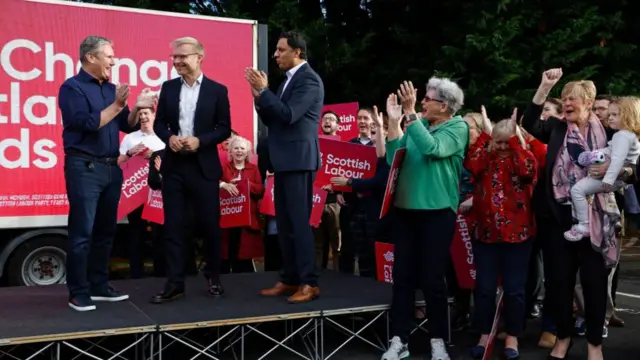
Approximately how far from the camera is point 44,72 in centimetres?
726

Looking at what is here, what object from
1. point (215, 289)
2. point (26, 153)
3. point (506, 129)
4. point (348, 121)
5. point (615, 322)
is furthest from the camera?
point (348, 121)

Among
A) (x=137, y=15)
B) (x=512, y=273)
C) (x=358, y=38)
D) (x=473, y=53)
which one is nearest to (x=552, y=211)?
(x=512, y=273)

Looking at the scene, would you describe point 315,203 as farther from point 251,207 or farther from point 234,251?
point 234,251

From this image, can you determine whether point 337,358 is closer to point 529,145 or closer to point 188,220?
point 188,220

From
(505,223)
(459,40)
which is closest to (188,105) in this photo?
(505,223)

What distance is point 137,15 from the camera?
25.7 ft

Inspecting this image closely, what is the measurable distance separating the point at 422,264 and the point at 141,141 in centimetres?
349

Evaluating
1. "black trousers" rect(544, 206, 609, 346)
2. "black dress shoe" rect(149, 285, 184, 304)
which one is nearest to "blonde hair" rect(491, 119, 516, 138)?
"black trousers" rect(544, 206, 609, 346)

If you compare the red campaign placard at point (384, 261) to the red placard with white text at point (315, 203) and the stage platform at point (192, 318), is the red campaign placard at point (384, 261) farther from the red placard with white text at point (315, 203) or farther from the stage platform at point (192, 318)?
the red placard with white text at point (315, 203)

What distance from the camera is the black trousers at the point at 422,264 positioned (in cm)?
469

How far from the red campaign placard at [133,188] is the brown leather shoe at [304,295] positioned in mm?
2677

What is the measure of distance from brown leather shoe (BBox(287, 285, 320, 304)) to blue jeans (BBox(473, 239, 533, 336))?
1.13 m

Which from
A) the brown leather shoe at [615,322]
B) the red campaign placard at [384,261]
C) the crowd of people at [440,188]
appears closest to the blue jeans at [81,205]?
the crowd of people at [440,188]

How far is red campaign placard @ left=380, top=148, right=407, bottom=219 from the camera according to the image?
4.70 meters
